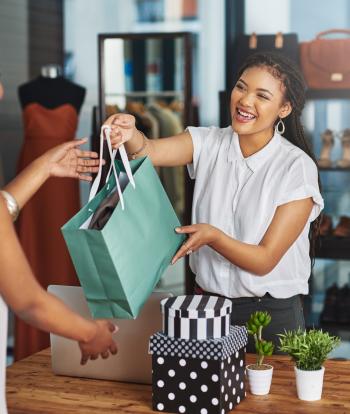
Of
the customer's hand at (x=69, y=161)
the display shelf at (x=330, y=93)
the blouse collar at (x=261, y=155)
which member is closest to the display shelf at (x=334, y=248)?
the display shelf at (x=330, y=93)

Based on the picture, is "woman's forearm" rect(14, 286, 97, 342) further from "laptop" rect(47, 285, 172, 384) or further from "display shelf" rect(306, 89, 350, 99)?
"display shelf" rect(306, 89, 350, 99)

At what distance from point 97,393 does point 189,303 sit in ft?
1.15

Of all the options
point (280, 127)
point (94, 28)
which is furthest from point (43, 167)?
point (94, 28)

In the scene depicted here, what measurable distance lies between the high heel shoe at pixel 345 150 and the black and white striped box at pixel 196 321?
2851mm

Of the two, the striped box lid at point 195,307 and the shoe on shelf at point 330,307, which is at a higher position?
the striped box lid at point 195,307

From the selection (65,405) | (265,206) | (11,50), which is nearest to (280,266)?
(265,206)

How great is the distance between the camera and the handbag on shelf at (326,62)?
466 centimetres

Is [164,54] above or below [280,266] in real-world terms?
above

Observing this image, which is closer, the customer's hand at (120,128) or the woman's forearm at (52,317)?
the woman's forearm at (52,317)

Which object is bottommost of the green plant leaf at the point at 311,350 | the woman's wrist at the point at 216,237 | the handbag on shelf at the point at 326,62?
the green plant leaf at the point at 311,350

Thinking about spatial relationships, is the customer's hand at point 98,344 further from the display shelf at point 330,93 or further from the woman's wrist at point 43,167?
the display shelf at point 330,93

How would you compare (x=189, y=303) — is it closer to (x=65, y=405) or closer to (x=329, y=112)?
(x=65, y=405)

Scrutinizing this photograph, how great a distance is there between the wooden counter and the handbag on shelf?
2618mm

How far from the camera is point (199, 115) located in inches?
207
